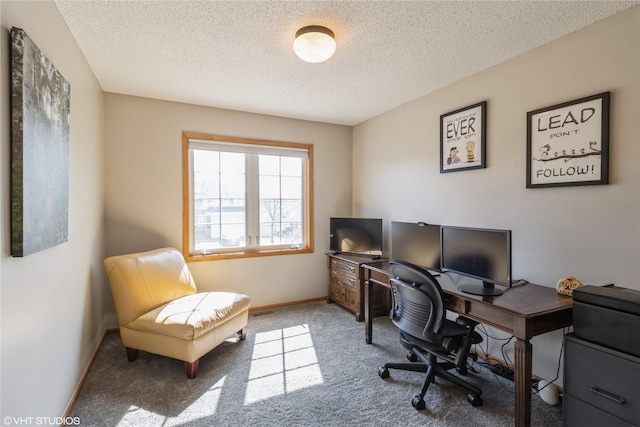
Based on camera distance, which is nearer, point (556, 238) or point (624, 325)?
point (624, 325)

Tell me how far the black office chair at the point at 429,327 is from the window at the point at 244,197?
208 cm

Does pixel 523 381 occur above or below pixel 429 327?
below

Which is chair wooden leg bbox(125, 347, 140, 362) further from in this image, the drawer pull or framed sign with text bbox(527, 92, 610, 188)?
framed sign with text bbox(527, 92, 610, 188)

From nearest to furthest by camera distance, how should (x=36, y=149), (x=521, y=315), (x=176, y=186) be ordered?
(x=36, y=149) → (x=521, y=315) → (x=176, y=186)

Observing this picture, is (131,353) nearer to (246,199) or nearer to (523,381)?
(246,199)

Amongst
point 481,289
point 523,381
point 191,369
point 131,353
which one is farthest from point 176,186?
point 523,381

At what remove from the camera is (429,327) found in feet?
6.47

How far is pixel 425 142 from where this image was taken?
10.5 ft

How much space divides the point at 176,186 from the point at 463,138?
3.01 m

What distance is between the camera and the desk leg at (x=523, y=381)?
165cm

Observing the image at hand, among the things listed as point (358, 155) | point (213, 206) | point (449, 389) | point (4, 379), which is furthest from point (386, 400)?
point (358, 155)

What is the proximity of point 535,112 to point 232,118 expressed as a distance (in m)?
3.03

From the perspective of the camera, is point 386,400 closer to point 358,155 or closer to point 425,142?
point 425,142

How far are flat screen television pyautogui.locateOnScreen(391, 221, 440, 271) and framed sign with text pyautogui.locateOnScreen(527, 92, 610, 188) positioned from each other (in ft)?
2.71
